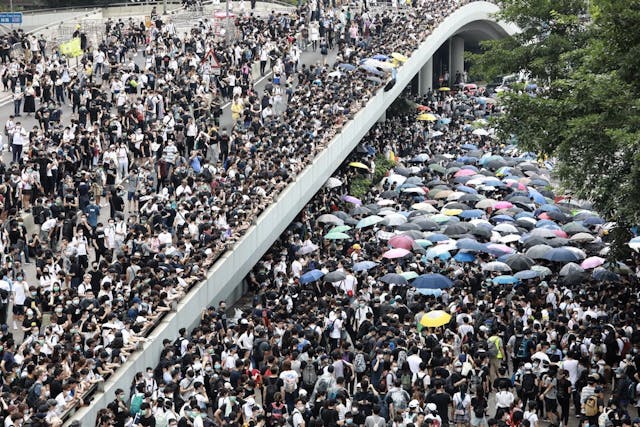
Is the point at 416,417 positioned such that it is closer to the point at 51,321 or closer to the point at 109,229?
the point at 51,321

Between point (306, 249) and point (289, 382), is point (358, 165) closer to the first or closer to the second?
point (306, 249)

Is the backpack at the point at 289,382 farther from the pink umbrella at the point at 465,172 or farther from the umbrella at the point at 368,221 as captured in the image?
the pink umbrella at the point at 465,172

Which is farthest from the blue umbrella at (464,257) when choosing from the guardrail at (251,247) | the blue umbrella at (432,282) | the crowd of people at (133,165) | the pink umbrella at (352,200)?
the pink umbrella at (352,200)

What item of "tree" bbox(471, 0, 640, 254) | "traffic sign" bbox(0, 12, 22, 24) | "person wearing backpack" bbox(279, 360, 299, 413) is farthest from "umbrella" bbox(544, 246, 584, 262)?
"traffic sign" bbox(0, 12, 22, 24)

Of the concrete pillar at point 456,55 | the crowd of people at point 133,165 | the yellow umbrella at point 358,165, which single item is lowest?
the concrete pillar at point 456,55

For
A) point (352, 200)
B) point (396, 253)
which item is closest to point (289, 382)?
point (396, 253)

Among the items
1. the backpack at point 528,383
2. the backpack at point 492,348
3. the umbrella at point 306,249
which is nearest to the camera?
the backpack at point 528,383
